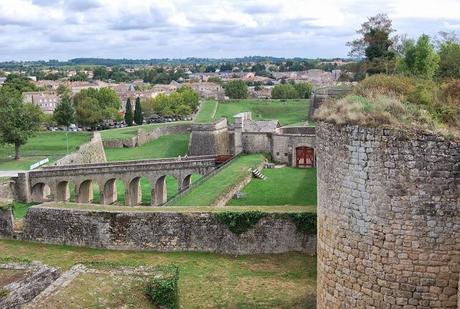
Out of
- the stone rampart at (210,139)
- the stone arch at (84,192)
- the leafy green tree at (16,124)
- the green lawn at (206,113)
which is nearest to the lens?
the stone arch at (84,192)

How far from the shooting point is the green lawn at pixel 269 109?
62.3 metres

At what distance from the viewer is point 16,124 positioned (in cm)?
4659

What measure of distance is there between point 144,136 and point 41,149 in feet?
41.6

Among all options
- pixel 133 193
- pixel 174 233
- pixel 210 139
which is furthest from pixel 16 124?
pixel 174 233

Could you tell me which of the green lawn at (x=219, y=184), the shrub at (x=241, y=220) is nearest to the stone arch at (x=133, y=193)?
the green lawn at (x=219, y=184)

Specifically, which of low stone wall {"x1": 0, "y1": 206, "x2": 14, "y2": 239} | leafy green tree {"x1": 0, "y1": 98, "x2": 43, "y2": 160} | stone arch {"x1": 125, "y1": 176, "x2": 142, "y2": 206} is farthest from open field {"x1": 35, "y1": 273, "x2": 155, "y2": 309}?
leafy green tree {"x1": 0, "y1": 98, "x2": 43, "y2": 160}

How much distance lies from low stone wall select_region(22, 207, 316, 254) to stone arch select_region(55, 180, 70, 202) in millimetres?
17382

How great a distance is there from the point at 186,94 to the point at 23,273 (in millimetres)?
83258

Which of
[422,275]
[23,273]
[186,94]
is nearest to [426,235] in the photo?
[422,275]

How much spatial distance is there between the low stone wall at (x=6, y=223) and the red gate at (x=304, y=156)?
21058mm

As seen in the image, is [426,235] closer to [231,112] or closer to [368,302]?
[368,302]

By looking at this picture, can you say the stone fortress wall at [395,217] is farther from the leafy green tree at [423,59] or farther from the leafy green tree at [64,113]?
the leafy green tree at [64,113]

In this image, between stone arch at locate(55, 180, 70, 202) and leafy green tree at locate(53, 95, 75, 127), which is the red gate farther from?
leafy green tree at locate(53, 95, 75, 127)

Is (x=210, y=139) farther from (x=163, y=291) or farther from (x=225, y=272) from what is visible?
(x=163, y=291)
